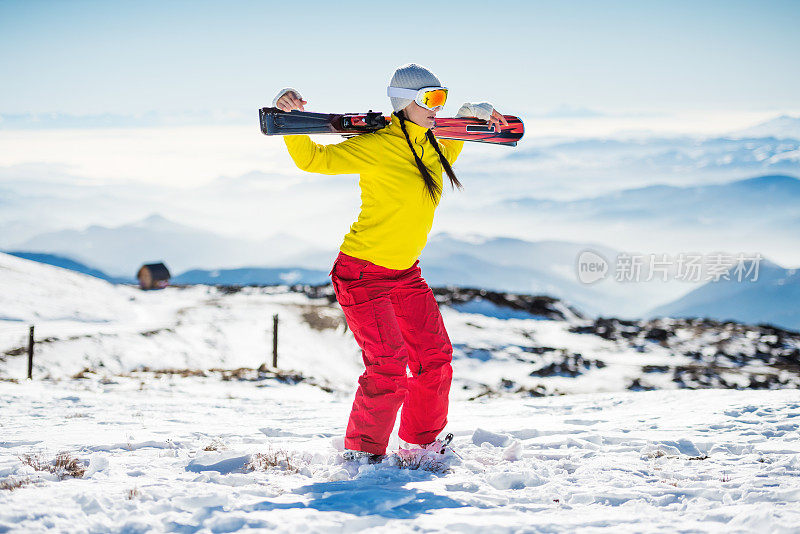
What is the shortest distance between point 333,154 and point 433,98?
84 centimetres

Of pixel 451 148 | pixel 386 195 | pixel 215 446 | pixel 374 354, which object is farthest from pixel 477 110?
pixel 215 446

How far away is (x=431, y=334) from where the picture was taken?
170 inches

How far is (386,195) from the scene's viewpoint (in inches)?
160

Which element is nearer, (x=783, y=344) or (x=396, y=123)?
(x=396, y=123)

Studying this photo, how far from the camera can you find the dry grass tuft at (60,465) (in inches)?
147

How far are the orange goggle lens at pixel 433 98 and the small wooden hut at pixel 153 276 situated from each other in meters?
41.2

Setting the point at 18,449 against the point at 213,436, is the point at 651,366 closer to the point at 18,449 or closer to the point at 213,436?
the point at 213,436

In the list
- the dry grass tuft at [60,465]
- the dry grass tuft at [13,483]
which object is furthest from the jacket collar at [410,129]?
the dry grass tuft at [13,483]

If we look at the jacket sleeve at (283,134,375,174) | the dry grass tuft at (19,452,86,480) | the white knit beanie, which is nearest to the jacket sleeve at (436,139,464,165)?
the white knit beanie

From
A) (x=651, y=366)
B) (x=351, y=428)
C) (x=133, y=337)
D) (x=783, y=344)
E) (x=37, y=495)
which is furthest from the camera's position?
(x=783, y=344)

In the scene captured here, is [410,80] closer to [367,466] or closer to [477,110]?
[477,110]

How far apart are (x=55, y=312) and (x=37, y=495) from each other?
78.0 ft

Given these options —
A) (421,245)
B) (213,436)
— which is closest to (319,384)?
(213,436)

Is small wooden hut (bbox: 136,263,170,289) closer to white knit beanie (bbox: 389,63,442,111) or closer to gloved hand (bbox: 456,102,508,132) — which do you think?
gloved hand (bbox: 456,102,508,132)
